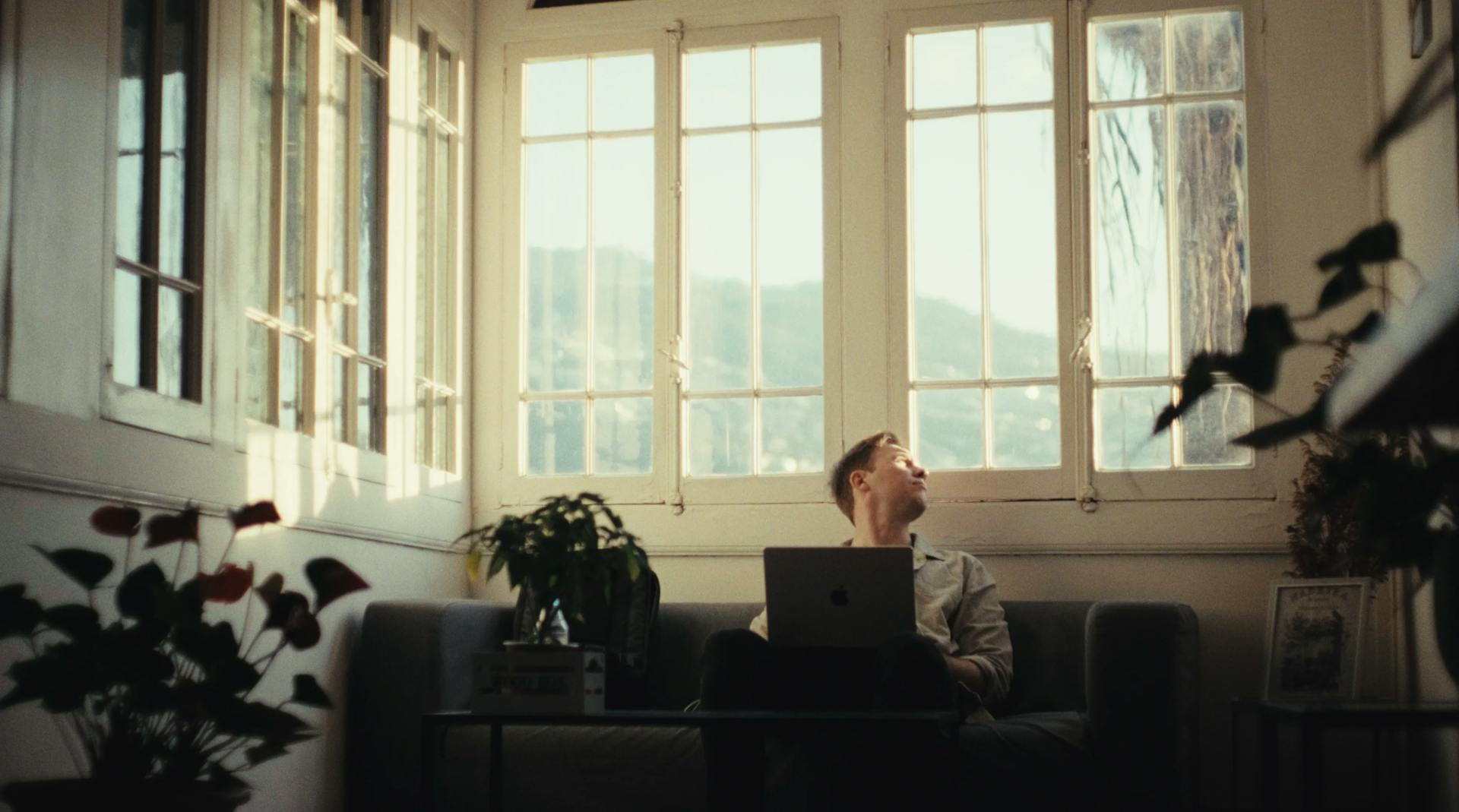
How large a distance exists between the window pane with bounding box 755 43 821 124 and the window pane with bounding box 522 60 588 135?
1.86 feet

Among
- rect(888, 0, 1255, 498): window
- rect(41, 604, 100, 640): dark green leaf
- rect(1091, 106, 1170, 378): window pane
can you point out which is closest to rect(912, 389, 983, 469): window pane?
rect(888, 0, 1255, 498): window

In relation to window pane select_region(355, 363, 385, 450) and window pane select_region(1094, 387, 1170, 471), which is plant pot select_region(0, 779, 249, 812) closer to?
window pane select_region(355, 363, 385, 450)

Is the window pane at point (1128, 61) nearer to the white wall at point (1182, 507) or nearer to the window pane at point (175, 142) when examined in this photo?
the white wall at point (1182, 507)

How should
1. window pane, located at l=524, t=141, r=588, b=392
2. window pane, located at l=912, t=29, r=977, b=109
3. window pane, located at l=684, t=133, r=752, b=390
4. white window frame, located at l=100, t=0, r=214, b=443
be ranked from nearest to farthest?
1. white window frame, located at l=100, t=0, r=214, b=443
2. window pane, located at l=912, t=29, r=977, b=109
3. window pane, located at l=684, t=133, r=752, b=390
4. window pane, located at l=524, t=141, r=588, b=392

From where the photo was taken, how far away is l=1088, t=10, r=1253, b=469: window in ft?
13.9

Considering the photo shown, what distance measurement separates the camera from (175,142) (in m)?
3.16

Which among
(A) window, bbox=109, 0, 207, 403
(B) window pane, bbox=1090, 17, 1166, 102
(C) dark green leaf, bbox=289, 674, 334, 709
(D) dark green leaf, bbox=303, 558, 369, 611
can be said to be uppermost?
(B) window pane, bbox=1090, 17, 1166, 102

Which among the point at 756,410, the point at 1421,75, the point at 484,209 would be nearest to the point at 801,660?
the point at 756,410

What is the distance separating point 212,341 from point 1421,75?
9.49 feet

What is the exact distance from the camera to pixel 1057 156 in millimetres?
4363

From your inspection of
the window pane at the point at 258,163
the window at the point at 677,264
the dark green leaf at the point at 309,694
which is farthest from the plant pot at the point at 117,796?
the window at the point at 677,264

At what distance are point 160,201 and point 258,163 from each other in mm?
441

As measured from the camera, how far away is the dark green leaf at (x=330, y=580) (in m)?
2.55

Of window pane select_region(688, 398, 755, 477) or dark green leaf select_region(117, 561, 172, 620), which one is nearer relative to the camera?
dark green leaf select_region(117, 561, 172, 620)
